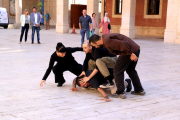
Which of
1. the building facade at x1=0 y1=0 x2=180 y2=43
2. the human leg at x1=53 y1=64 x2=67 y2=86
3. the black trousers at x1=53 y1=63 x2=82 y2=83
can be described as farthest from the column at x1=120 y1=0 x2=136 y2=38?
the human leg at x1=53 y1=64 x2=67 y2=86

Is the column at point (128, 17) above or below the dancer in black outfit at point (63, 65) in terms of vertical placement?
above

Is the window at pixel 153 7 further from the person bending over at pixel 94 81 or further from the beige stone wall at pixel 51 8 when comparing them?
the person bending over at pixel 94 81

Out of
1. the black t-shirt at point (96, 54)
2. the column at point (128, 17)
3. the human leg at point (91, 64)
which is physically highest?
the column at point (128, 17)

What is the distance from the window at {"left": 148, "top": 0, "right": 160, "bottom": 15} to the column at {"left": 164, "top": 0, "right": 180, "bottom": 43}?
6302 mm

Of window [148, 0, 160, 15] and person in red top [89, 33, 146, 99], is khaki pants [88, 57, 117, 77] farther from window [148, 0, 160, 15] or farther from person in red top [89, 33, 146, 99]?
window [148, 0, 160, 15]

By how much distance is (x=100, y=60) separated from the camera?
18.1 feet

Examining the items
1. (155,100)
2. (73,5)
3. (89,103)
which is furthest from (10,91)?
(73,5)

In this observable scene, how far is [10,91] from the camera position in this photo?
5668 millimetres

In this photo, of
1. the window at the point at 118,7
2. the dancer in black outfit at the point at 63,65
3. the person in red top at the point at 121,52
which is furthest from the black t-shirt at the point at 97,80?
the window at the point at 118,7

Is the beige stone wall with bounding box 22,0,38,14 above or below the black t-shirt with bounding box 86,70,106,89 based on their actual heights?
above

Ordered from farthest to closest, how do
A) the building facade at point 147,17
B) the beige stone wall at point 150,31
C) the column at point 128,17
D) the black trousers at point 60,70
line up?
the beige stone wall at point 150,31
the column at point 128,17
the building facade at point 147,17
the black trousers at point 60,70

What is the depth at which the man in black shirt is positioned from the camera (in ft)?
18.0

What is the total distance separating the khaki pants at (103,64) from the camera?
17.9ft

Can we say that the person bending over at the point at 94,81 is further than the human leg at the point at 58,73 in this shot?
No
